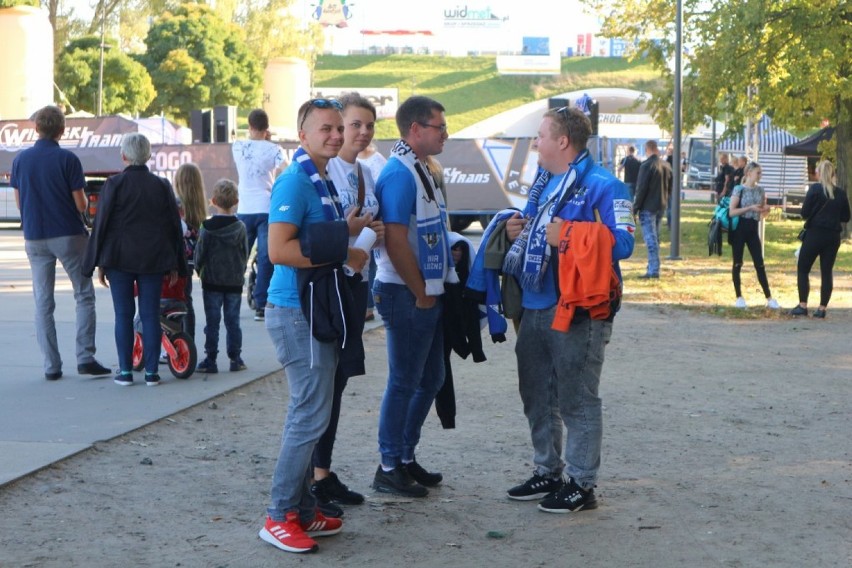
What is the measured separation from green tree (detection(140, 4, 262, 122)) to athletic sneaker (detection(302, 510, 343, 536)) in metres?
66.1

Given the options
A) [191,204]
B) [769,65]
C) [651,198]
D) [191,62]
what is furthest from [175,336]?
[191,62]

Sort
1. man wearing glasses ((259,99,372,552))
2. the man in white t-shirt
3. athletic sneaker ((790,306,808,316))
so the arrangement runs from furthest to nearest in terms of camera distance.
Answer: athletic sneaker ((790,306,808,316)) < the man in white t-shirt < man wearing glasses ((259,99,372,552))

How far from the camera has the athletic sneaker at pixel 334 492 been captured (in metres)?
5.80

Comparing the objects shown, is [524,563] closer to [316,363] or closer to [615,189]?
[316,363]

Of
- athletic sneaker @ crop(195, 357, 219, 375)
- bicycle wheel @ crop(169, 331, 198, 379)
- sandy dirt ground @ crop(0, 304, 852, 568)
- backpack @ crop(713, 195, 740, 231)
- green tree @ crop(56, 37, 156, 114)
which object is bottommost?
sandy dirt ground @ crop(0, 304, 852, 568)

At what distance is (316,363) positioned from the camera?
16.8 ft

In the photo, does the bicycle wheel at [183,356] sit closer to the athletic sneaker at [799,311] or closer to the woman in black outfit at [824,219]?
the woman in black outfit at [824,219]

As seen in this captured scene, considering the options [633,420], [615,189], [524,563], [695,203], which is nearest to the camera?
[524,563]

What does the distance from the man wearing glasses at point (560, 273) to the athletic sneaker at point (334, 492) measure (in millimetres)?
874

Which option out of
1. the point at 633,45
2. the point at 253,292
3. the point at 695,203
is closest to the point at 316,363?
the point at 253,292

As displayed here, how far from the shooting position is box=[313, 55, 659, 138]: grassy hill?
10775 centimetres

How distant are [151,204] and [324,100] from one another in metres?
3.64

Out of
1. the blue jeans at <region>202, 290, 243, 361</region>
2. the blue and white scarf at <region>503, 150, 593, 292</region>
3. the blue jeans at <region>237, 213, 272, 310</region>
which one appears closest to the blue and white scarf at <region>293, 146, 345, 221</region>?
the blue and white scarf at <region>503, 150, 593, 292</region>

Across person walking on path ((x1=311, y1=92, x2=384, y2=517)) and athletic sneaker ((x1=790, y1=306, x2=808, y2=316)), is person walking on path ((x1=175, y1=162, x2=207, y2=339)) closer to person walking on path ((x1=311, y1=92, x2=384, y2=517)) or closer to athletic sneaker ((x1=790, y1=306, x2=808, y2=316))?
person walking on path ((x1=311, y1=92, x2=384, y2=517))
